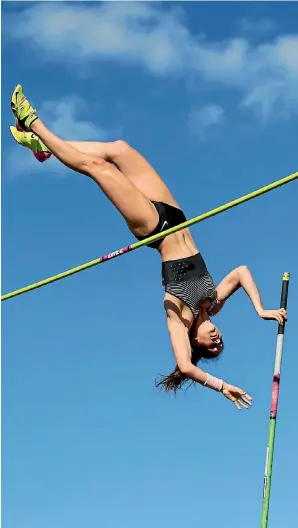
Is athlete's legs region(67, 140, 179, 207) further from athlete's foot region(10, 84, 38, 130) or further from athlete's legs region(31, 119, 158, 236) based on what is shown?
athlete's foot region(10, 84, 38, 130)

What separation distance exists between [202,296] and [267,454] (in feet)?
4.04

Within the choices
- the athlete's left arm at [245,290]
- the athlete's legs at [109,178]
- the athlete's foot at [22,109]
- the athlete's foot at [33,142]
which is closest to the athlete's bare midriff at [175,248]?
the athlete's legs at [109,178]

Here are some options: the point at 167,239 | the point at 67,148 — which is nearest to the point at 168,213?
the point at 167,239

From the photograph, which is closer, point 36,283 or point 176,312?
point 176,312

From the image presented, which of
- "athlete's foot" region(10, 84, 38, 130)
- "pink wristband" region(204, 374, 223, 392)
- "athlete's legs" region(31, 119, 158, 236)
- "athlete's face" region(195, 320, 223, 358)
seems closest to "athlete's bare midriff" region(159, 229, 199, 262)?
"athlete's legs" region(31, 119, 158, 236)

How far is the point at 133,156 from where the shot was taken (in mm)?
10148

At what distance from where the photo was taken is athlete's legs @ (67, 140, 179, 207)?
10133 mm

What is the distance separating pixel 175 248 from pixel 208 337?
0.70m

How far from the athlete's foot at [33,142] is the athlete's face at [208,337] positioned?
5.70ft

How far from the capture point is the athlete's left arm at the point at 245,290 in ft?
33.2

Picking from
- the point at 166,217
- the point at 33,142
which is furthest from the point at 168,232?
the point at 33,142

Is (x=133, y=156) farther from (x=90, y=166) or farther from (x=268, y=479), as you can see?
(x=268, y=479)

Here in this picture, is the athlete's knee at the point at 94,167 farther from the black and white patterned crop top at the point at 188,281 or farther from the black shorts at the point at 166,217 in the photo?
the black and white patterned crop top at the point at 188,281

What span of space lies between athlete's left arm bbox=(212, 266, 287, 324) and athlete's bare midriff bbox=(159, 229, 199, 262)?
13.8 inches
